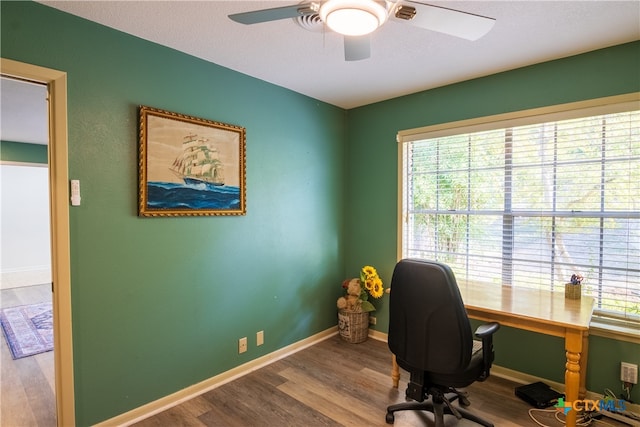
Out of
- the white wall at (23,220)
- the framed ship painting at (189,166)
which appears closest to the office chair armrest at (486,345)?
the framed ship painting at (189,166)

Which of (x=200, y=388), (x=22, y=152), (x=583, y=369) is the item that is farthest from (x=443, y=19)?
(x=22, y=152)

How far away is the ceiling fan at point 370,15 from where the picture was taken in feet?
4.15

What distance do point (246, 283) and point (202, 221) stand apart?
2.15 feet

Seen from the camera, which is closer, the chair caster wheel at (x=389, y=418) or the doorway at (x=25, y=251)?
the chair caster wheel at (x=389, y=418)

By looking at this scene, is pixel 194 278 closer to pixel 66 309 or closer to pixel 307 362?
pixel 66 309

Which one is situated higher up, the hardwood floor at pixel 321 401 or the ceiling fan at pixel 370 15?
the ceiling fan at pixel 370 15

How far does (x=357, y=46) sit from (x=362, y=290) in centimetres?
238

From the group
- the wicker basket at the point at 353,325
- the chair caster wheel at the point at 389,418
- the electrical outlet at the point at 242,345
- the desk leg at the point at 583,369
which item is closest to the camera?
the chair caster wheel at the point at 389,418

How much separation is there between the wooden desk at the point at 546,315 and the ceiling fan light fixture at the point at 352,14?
5.80ft

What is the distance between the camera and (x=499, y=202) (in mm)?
2734

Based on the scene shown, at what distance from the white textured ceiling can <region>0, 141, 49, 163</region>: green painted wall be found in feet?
15.7

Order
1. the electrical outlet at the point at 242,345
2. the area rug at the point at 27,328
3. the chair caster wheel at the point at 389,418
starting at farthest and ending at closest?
the area rug at the point at 27,328, the electrical outlet at the point at 242,345, the chair caster wheel at the point at 389,418

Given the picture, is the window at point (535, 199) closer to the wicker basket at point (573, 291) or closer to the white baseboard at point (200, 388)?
the wicker basket at point (573, 291)

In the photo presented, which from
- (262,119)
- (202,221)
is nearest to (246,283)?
(202,221)
